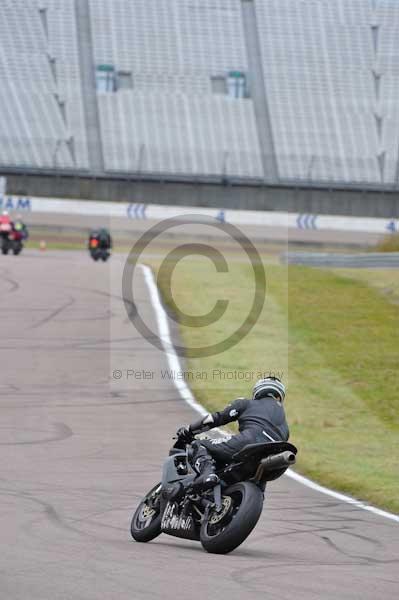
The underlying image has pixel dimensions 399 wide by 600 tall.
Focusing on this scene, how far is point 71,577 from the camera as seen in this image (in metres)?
6.58

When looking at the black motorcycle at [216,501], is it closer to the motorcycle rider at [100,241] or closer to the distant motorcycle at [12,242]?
the motorcycle rider at [100,241]

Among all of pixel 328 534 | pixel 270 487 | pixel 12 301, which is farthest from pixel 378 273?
pixel 328 534

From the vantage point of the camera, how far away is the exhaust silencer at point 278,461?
805 cm

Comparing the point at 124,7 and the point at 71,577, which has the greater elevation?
the point at 124,7

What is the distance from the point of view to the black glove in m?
8.91

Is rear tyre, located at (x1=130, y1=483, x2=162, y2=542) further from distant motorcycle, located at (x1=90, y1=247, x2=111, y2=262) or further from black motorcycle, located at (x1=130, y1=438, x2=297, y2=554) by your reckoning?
distant motorcycle, located at (x1=90, y1=247, x2=111, y2=262)

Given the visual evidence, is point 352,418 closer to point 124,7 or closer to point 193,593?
point 193,593

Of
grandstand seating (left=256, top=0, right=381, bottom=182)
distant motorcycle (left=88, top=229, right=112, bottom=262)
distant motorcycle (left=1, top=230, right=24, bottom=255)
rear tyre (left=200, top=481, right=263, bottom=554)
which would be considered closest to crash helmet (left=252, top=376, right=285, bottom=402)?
rear tyre (left=200, top=481, right=263, bottom=554)

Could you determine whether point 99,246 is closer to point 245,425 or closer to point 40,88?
point 40,88

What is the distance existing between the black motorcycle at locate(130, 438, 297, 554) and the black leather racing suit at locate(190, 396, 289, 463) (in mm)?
128

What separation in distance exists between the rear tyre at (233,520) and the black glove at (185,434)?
2.84 feet

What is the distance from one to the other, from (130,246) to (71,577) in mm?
44603

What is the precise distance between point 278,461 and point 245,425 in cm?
63

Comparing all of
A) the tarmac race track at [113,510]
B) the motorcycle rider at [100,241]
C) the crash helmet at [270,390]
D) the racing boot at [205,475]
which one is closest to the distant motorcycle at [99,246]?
the motorcycle rider at [100,241]
